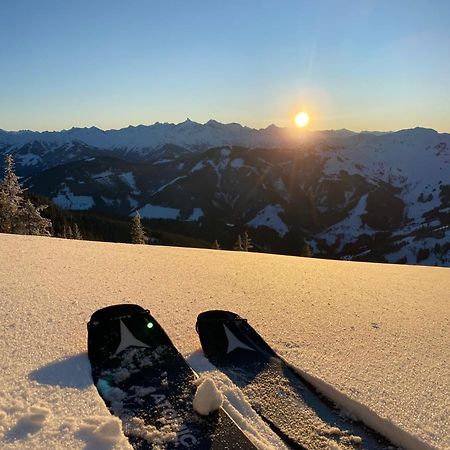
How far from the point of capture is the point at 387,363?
13.9 ft

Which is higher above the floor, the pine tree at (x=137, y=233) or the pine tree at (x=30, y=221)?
the pine tree at (x=30, y=221)

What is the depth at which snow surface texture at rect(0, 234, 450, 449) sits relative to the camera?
3002 mm

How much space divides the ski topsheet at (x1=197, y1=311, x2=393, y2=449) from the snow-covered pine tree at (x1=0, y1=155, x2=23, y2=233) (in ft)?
88.4

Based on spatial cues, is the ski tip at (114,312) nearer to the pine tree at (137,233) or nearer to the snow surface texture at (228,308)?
the snow surface texture at (228,308)

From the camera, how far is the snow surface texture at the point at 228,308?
300 cm

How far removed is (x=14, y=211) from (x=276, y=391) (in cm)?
2822

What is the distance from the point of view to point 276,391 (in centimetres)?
375

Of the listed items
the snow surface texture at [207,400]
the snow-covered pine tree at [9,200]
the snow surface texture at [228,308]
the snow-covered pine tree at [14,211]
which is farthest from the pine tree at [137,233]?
the snow surface texture at [207,400]

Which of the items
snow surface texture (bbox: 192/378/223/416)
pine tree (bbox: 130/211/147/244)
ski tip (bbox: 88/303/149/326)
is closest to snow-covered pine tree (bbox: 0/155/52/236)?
pine tree (bbox: 130/211/147/244)

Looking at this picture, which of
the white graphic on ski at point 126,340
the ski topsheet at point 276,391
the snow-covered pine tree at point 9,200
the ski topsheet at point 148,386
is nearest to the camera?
the ski topsheet at point 148,386

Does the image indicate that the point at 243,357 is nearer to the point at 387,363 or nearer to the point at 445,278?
the point at 387,363

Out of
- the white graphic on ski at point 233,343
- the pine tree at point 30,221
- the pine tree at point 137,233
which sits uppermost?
the white graphic on ski at point 233,343

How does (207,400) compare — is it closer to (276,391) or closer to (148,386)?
(148,386)

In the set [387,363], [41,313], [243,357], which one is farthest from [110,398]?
[387,363]
